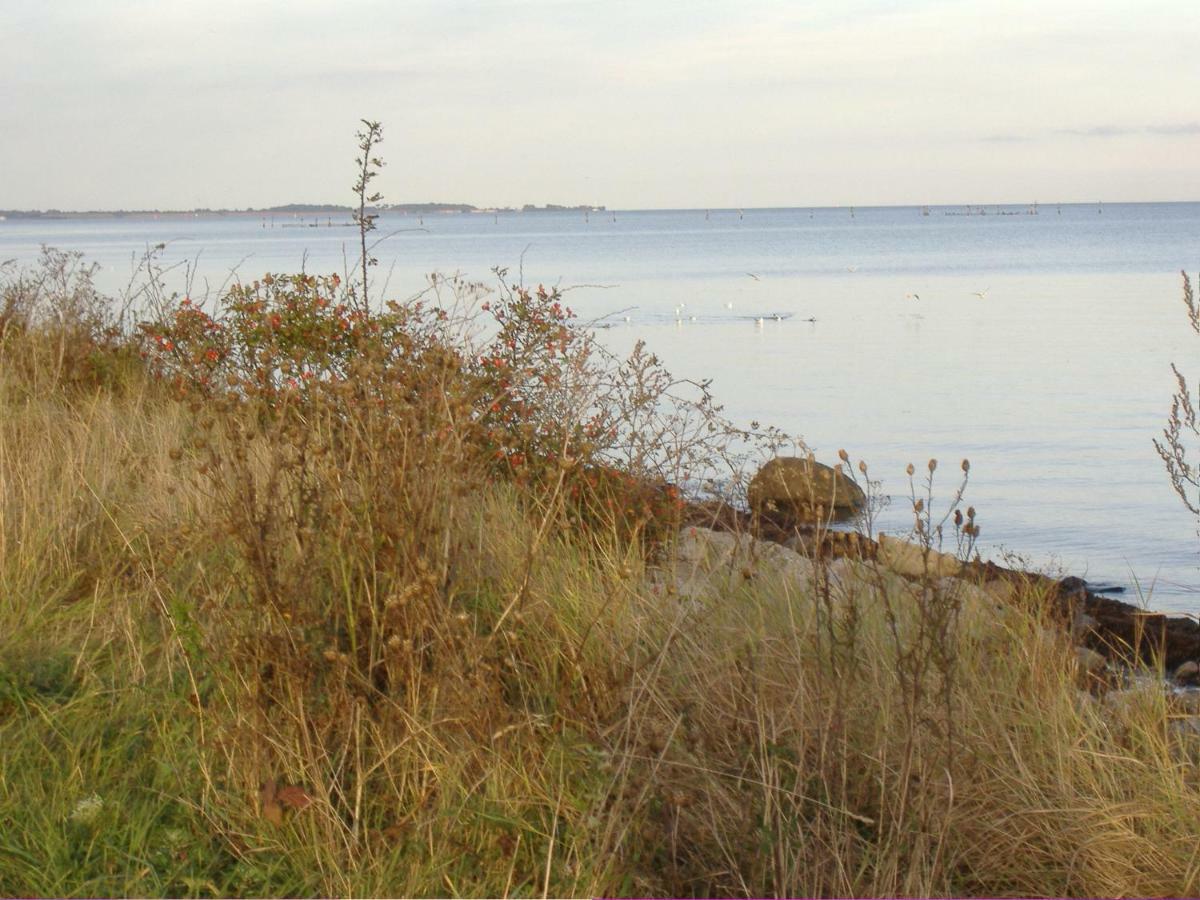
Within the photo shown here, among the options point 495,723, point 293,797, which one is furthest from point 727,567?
point 293,797

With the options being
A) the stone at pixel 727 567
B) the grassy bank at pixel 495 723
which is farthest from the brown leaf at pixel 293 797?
the stone at pixel 727 567

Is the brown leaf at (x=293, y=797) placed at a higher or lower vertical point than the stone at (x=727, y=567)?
lower

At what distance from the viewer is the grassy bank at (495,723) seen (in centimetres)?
341

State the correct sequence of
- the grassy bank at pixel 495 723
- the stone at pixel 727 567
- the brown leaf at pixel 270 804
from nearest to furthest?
the grassy bank at pixel 495 723
the brown leaf at pixel 270 804
the stone at pixel 727 567

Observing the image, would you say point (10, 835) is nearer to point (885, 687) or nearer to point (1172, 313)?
point (885, 687)

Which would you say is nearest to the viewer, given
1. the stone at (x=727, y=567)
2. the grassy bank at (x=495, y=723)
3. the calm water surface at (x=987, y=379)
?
the grassy bank at (x=495, y=723)

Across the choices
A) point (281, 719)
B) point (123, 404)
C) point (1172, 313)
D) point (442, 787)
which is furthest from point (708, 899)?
point (1172, 313)

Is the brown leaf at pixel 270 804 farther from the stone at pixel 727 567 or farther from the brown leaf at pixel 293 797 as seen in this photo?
the stone at pixel 727 567

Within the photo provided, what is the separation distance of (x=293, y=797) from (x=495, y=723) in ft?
2.01

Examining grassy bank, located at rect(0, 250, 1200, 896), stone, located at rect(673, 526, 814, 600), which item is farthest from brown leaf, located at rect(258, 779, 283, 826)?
stone, located at rect(673, 526, 814, 600)

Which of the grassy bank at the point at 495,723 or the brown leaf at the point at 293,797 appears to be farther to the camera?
the brown leaf at the point at 293,797

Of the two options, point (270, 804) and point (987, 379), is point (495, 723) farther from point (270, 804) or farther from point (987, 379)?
point (987, 379)

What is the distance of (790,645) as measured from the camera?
4.25m

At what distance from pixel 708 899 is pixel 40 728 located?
220cm
